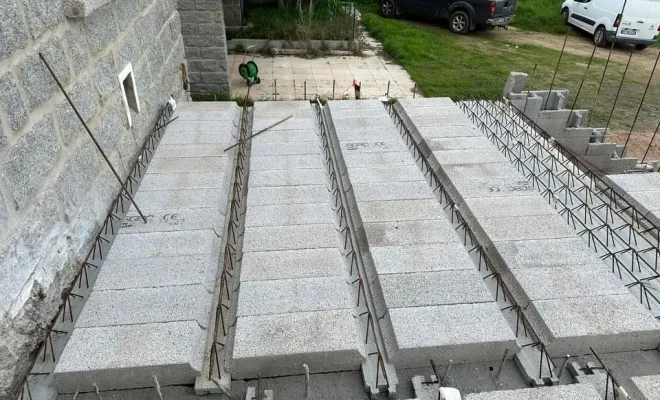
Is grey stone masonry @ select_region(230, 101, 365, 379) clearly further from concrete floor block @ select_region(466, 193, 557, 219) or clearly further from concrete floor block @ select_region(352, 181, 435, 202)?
concrete floor block @ select_region(466, 193, 557, 219)

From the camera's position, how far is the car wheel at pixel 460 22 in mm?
20766

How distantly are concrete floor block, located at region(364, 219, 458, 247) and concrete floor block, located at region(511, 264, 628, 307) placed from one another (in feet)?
2.81

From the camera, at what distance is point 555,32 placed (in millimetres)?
23703

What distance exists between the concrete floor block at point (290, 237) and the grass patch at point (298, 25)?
13588 millimetres

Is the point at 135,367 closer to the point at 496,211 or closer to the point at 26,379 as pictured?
the point at 26,379

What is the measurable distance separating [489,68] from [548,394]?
15.4 meters

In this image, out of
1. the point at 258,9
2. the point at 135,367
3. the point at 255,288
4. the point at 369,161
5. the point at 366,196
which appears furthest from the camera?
the point at 258,9

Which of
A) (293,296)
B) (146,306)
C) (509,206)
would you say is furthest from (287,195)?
(509,206)

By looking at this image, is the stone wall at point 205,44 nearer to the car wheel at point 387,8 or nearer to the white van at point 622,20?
the car wheel at point 387,8

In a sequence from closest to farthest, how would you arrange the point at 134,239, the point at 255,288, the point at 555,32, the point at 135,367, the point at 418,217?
the point at 135,367 → the point at 255,288 → the point at 134,239 → the point at 418,217 → the point at 555,32

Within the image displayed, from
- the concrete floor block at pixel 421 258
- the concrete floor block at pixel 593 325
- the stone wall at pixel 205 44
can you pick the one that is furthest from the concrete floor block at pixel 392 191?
the stone wall at pixel 205 44

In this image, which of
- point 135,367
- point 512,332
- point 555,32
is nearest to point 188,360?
point 135,367

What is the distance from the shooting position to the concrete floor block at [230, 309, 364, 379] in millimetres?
3631

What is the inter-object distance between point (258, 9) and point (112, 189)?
18.5m
